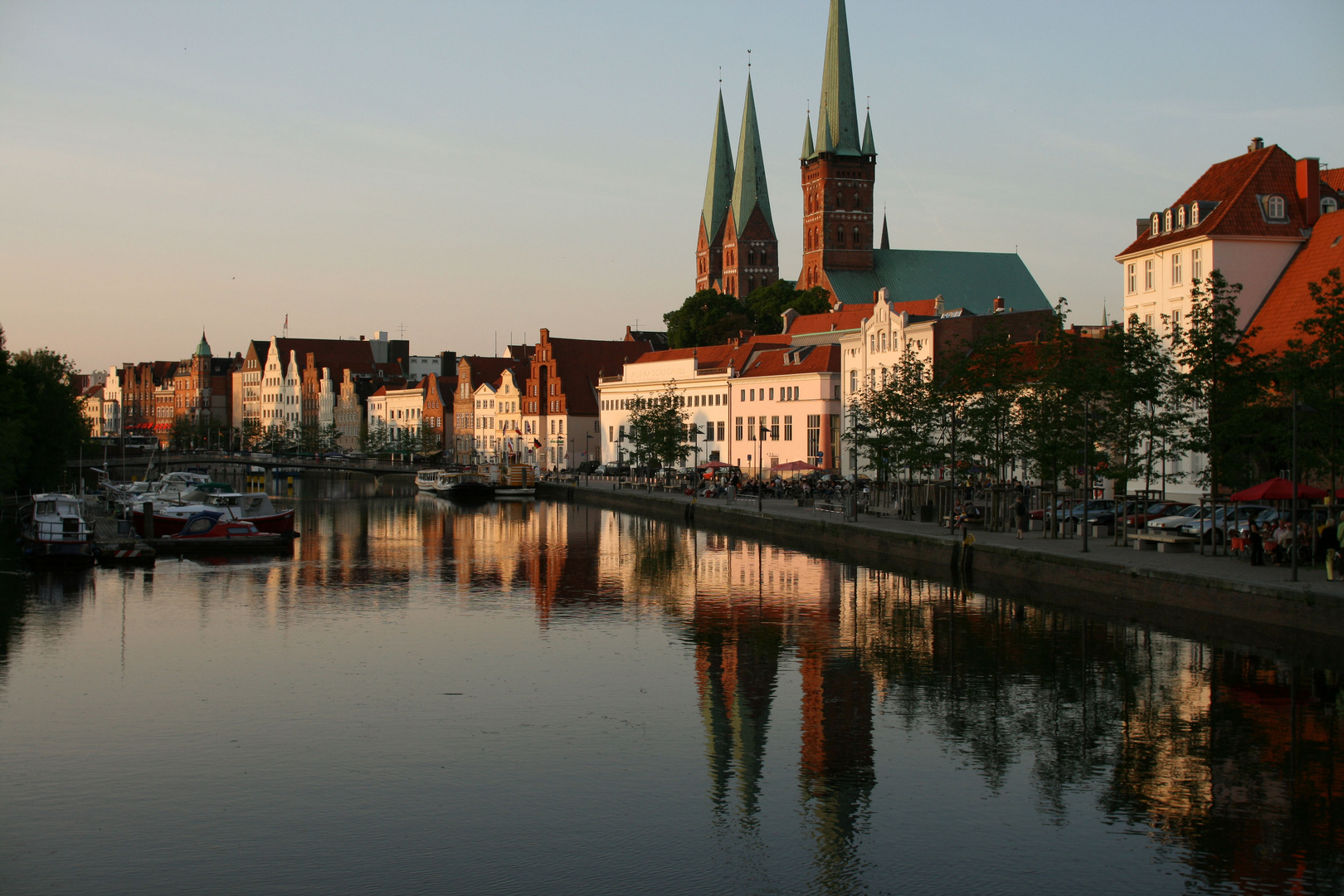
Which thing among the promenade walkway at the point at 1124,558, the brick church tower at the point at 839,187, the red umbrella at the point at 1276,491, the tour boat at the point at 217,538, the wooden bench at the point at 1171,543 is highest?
the brick church tower at the point at 839,187

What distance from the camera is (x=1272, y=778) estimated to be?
1792cm

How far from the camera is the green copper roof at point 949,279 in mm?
149625

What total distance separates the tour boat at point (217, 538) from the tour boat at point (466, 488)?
39.8 meters

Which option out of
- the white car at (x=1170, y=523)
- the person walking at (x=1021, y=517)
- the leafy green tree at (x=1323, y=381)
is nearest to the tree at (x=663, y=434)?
the person walking at (x=1021, y=517)

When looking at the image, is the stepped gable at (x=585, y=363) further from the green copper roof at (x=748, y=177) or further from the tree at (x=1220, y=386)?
the tree at (x=1220, y=386)

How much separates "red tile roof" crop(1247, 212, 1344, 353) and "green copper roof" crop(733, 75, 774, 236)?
11185 centimetres

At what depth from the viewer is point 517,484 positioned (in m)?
101

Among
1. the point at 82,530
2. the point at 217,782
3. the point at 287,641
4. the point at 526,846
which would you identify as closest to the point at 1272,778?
the point at 526,846

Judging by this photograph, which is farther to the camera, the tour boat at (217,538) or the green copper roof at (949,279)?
the green copper roof at (949,279)

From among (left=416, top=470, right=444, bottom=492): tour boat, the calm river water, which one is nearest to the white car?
the calm river water

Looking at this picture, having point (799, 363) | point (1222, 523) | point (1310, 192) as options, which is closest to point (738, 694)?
point (1222, 523)

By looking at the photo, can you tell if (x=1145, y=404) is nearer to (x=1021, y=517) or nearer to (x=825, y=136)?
(x=1021, y=517)

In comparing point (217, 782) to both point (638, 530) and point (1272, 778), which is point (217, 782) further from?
point (638, 530)

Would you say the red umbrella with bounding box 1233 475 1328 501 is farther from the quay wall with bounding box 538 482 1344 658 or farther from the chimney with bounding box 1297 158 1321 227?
the chimney with bounding box 1297 158 1321 227
